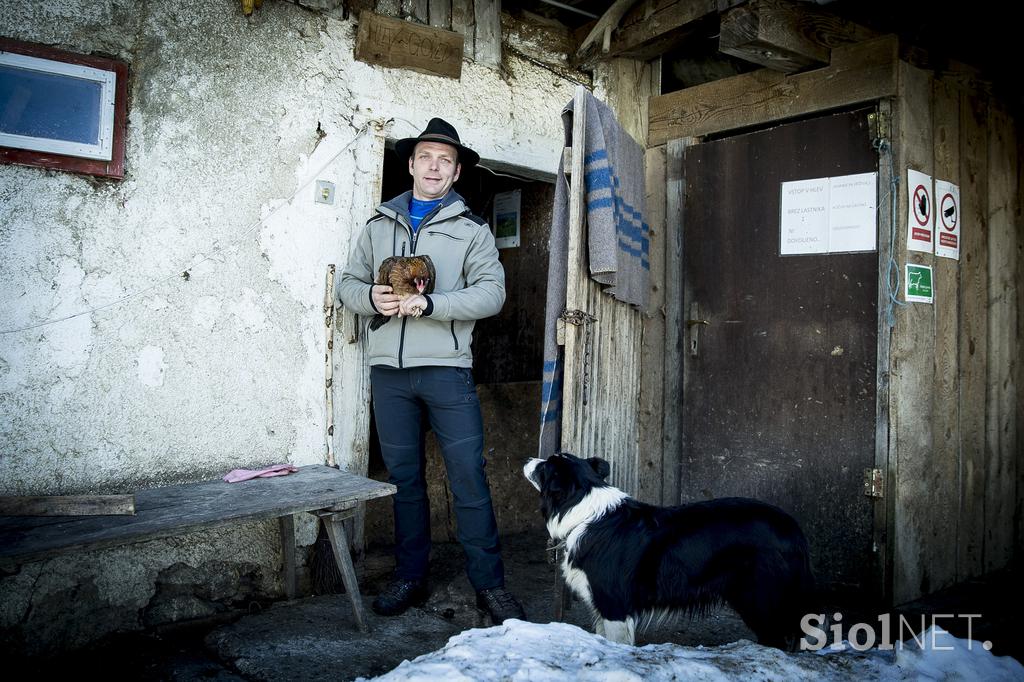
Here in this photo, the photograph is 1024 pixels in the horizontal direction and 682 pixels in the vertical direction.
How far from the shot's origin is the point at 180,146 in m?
3.47

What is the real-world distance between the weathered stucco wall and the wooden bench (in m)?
0.25

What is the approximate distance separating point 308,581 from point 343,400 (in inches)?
36.2

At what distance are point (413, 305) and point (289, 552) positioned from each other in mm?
1394

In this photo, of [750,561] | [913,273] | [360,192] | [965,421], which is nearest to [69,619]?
[360,192]

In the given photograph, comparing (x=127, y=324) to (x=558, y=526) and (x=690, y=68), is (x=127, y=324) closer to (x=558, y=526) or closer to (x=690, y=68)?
(x=558, y=526)

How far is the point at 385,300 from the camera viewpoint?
345cm

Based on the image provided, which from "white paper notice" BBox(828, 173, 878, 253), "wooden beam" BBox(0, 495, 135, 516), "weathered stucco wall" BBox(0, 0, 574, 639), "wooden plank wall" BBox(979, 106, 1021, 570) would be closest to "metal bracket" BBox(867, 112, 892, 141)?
"white paper notice" BBox(828, 173, 878, 253)

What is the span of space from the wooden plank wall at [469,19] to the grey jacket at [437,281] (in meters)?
1.11

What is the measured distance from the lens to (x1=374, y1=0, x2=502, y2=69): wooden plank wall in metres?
4.17

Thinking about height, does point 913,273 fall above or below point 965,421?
above

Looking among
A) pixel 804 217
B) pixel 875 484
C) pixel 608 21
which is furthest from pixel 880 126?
pixel 875 484

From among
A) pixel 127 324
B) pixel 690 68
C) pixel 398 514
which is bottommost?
pixel 398 514

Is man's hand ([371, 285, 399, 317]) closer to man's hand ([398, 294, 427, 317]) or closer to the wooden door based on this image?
man's hand ([398, 294, 427, 317])

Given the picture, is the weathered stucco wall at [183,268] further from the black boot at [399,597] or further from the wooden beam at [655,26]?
the wooden beam at [655,26]
